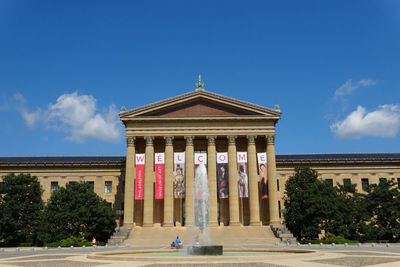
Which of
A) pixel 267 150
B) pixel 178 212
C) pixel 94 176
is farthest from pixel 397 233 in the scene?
pixel 94 176

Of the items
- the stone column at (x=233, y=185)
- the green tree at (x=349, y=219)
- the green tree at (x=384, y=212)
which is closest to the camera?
the green tree at (x=349, y=219)

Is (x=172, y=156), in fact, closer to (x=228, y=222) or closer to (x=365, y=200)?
(x=228, y=222)

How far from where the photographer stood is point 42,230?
4834 cm

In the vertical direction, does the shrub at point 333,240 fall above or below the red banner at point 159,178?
below

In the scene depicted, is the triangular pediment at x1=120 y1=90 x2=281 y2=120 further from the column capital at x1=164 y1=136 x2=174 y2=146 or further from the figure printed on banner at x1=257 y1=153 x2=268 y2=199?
the figure printed on banner at x1=257 y1=153 x2=268 y2=199

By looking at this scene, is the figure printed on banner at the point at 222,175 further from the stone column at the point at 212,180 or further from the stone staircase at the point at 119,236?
the stone staircase at the point at 119,236

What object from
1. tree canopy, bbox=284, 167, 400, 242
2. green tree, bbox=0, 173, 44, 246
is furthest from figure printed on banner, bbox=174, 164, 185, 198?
green tree, bbox=0, 173, 44, 246

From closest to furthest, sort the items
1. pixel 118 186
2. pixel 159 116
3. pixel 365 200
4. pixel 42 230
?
pixel 42 230 < pixel 365 200 < pixel 159 116 < pixel 118 186

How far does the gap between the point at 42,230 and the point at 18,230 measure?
24.1 ft

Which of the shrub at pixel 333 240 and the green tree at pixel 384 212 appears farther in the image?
the green tree at pixel 384 212

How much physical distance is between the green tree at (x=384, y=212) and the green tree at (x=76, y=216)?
36788mm

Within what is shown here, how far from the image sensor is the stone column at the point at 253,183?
5583 centimetres

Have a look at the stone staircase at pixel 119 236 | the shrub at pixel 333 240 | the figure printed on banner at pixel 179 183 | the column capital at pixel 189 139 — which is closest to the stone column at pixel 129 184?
the stone staircase at pixel 119 236

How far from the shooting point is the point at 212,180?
187 ft
